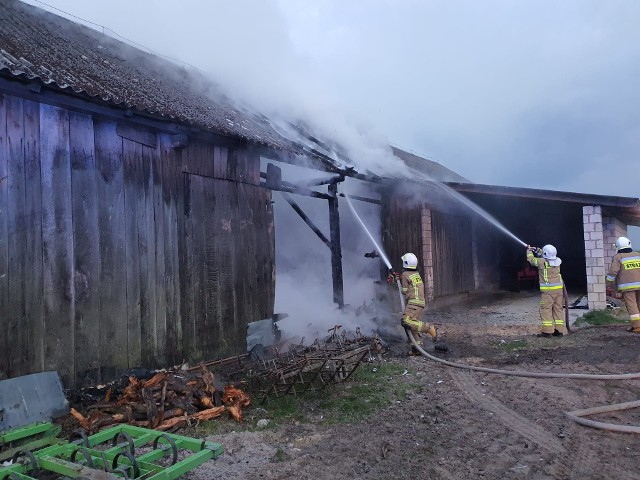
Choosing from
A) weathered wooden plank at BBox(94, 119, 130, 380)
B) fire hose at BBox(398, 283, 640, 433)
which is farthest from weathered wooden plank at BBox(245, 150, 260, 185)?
fire hose at BBox(398, 283, 640, 433)

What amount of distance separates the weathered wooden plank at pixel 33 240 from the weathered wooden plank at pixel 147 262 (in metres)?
1.21

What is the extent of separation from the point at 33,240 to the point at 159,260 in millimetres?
1571

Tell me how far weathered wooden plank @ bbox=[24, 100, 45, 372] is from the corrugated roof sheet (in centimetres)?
59

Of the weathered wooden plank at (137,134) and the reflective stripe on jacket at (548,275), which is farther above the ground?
the weathered wooden plank at (137,134)

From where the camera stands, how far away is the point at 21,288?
15.0ft

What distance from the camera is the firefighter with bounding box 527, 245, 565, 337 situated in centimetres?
886

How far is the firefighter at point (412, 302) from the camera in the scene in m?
8.02

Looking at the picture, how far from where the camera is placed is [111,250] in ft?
17.9

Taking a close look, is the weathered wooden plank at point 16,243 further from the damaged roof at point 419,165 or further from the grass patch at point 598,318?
the damaged roof at point 419,165

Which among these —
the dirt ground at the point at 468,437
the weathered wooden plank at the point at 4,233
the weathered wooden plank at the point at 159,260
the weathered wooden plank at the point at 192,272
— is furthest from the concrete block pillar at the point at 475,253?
the weathered wooden plank at the point at 4,233

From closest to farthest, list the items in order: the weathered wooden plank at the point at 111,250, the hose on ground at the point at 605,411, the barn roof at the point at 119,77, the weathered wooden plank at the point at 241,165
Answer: the hose on ground at the point at 605,411 → the barn roof at the point at 119,77 → the weathered wooden plank at the point at 111,250 → the weathered wooden plank at the point at 241,165

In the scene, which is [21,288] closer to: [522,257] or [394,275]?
[394,275]

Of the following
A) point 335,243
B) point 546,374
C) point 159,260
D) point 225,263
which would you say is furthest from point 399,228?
point 159,260

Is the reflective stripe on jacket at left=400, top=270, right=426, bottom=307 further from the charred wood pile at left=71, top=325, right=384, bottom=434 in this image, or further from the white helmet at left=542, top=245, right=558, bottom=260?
the white helmet at left=542, top=245, right=558, bottom=260
